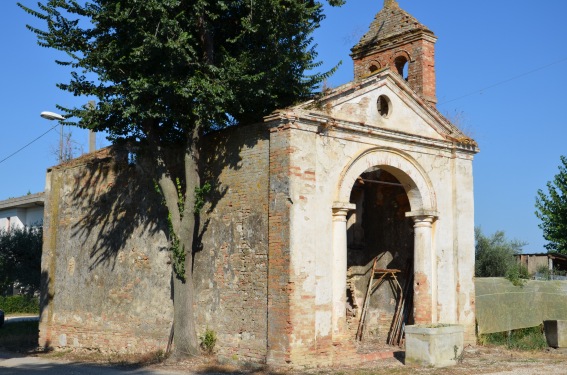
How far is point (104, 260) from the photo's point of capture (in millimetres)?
15891

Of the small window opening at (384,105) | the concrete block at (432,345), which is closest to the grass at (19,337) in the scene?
the concrete block at (432,345)

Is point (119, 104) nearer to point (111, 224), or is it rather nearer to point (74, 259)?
point (111, 224)

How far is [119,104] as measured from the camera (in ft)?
40.3

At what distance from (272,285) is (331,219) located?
169cm

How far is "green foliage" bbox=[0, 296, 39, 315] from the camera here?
105 ft

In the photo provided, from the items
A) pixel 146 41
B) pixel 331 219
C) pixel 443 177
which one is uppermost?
pixel 146 41

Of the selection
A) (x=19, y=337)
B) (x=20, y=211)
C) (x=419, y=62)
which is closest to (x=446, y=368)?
(x=419, y=62)

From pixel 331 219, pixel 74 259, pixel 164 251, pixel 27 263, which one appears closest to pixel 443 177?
pixel 331 219

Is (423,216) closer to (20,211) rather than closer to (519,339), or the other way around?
(519,339)

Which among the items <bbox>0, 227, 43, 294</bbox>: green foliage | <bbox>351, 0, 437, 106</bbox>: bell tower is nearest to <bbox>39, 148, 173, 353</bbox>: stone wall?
<bbox>351, 0, 437, 106</bbox>: bell tower

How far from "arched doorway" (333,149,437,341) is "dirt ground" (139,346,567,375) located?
3.99ft

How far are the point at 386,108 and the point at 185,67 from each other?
14.2 feet

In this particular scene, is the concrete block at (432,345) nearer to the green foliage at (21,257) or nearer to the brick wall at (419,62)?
the brick wall at (419,62)

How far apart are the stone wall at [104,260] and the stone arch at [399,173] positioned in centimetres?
414
